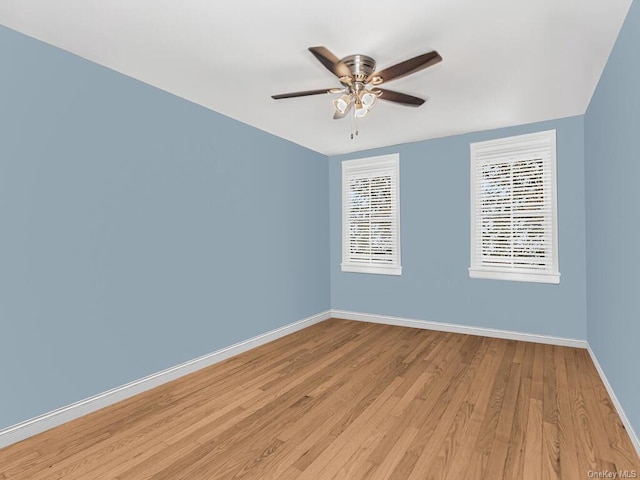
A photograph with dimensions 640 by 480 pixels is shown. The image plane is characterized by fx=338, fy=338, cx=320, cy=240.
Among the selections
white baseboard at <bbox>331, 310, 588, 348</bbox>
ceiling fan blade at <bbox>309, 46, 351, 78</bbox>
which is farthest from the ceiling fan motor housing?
white baseboard at <bbox>331, 310, 588, 348</bbox>

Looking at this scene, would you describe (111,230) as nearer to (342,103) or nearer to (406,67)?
(342,103)

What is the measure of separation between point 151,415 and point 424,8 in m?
3.42

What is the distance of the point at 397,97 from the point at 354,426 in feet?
8.42

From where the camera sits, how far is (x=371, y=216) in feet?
17.8

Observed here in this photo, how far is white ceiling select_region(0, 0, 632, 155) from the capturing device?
209 cm

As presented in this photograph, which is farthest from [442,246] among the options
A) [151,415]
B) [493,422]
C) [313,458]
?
[151,415]

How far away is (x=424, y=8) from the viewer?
2.08 meters

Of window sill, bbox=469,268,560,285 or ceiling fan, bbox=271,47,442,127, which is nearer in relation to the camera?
ceiling fan, bbox=271,47,442,127

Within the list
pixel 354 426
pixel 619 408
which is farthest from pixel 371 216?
pixel 619 408

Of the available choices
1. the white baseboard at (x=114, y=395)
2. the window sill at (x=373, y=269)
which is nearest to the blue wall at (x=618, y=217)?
the window sill at (x=373, y=269)

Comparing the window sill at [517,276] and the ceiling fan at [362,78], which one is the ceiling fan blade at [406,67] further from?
the window sill at [517,276]

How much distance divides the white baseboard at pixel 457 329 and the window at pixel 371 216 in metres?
0.72

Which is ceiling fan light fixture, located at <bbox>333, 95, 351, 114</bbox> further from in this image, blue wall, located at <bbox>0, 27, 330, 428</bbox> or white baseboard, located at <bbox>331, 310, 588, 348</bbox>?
white baseboard, located at <bbox>331, 310, 588, 348</bbox>

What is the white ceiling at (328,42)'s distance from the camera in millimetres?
2090
